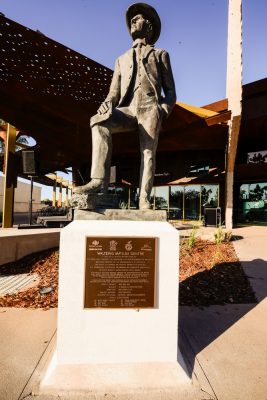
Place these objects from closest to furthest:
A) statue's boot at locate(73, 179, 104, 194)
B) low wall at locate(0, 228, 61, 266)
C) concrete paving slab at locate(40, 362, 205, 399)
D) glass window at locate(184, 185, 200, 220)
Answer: concrete paving slab at locate(40, 362, 205, 399), statue's boot at locate(73, 179, 104, 194), low wall at locate(0, 228, 61, 266), glass window at locate(184, 185, 200, 220)

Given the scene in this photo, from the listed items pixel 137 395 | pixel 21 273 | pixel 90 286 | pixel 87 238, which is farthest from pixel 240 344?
pixel 21 273

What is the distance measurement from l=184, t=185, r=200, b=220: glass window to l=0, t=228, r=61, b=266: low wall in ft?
42.5

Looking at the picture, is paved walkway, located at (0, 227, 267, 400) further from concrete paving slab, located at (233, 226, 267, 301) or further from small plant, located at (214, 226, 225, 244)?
small plant, located at (214, 226, 225, 244)

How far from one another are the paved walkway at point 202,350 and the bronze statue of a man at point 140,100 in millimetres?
1772

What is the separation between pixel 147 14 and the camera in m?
3.23

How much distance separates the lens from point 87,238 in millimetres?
2381

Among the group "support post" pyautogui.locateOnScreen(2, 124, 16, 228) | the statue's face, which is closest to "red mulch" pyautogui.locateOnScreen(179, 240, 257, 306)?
the statue's face

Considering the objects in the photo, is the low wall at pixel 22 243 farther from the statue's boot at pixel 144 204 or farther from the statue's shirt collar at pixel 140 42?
the statue's shirt collar at pixel 140 42

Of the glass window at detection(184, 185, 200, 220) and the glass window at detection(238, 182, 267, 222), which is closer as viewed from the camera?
the glass window at detection(238, 182, 267, 222)

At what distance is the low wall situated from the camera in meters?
6.19

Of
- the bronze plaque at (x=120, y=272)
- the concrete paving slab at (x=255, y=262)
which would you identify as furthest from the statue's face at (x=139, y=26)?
the concrete paving slab at (x=255, y=262)

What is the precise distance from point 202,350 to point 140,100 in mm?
3083

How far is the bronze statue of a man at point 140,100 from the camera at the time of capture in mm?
2979

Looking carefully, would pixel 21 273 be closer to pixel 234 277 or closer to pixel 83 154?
pixel 234 277
